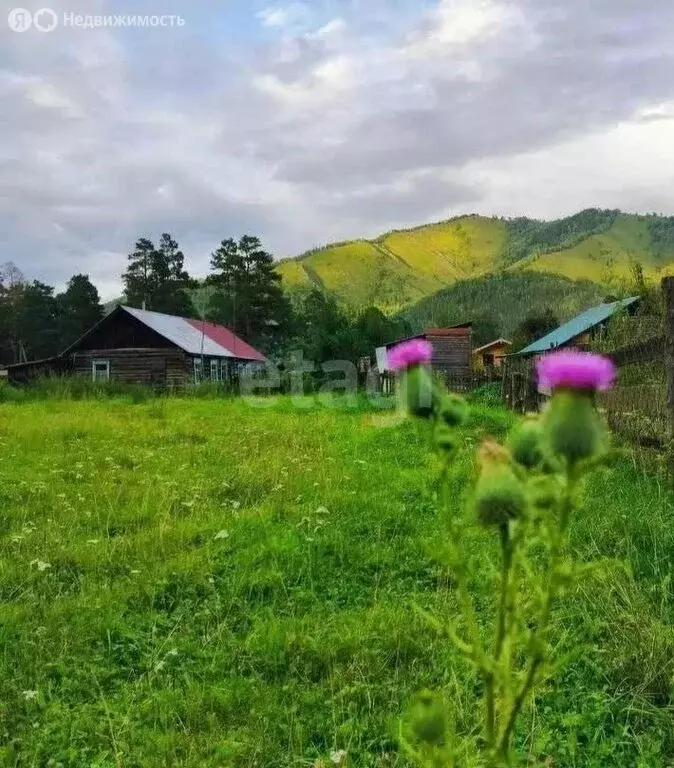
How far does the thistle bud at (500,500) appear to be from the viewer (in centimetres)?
82

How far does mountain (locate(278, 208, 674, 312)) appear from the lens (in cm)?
12825

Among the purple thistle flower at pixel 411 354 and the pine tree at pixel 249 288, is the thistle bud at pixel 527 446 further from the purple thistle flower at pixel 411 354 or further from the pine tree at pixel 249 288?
the pine tree at pixel 249 288

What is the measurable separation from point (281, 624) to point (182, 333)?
1271 inches

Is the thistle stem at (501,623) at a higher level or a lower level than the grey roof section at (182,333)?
lower

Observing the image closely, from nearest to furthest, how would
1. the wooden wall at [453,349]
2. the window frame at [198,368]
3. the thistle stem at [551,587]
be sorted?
1. the thistle stem at [551,587]
2. the window frame at [198,368]
3. the wooden wall at [453,349]

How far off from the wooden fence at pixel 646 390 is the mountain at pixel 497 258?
355 ft

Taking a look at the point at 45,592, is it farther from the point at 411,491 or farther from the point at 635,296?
the point at 635,296

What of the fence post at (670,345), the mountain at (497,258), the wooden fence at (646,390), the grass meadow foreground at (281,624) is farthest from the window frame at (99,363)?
the mountain at (497,258)

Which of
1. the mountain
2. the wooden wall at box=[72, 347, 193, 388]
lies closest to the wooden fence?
the wooden wall at box=[72, 347, 193, 388]

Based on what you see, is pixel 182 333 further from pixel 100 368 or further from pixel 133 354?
pixel 100 368

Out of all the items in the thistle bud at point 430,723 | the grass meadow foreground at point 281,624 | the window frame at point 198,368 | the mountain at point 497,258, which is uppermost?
the mountain at point 497,258

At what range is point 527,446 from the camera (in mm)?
897

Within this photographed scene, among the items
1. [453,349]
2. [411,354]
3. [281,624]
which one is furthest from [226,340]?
[411,354]

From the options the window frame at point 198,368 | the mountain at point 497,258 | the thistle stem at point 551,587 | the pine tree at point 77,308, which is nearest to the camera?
the thistle stem at point 551,587
